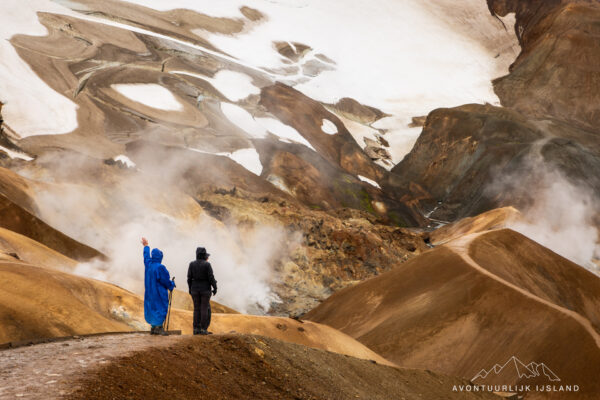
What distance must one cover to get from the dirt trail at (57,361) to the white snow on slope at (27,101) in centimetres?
2886

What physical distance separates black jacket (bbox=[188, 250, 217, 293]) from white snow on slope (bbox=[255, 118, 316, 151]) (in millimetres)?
41837

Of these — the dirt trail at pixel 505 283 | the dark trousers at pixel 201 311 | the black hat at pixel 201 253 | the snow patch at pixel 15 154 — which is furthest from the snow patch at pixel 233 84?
the dark trousers at pixel 201 311

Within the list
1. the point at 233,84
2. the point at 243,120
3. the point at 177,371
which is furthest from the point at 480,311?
the point at 233,84

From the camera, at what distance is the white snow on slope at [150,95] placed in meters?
46.7

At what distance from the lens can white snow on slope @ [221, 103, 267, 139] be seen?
165ft

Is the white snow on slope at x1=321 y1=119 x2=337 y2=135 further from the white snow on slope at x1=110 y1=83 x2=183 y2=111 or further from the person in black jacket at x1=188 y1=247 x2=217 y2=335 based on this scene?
the person in black jacket at x1=188 y1=247 x2=217 y2=335

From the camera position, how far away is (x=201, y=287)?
Result: 10.5 m

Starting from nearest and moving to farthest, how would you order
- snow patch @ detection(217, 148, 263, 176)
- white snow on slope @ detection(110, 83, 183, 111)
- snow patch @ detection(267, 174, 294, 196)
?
snow patch @ detection(217, 148, 263, 176), snow patch @ detection(267, 174, 294, 196), white snow on slope @ detection(110, 83, 183, 111)

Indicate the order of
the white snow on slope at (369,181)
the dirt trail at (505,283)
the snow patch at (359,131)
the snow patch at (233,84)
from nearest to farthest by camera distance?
the dirt trail at (505,283) → the snow patch at (233,84) → the white snow on slope at (369,181) → the snow patch at (359,131)

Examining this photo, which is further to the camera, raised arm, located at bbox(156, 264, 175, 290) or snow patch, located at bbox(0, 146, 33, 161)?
snow patch, located at bbox(0, 146, 33, 161)

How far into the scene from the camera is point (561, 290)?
2609 cm

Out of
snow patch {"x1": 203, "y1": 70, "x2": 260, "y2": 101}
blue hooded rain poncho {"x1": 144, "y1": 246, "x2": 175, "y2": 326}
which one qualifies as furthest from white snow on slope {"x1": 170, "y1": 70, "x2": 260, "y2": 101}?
blue hooded rain poncho {"x1": 144, "y1": 246, "x2": 175, "y2": 326}

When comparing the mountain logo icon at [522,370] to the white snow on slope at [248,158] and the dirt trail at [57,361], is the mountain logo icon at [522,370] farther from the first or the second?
the white snow on slope at [248,158]

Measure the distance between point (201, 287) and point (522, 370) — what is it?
11.2 m
